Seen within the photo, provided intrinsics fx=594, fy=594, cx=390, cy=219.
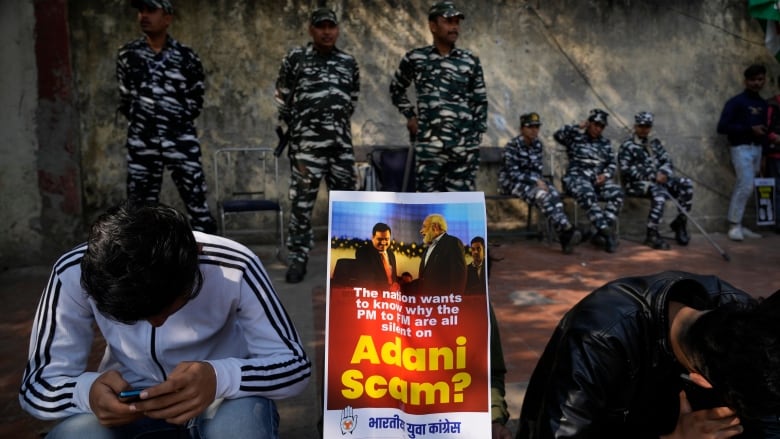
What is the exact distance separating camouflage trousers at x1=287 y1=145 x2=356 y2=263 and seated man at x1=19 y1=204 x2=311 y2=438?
2.91m

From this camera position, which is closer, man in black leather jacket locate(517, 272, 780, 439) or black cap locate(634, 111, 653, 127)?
man in black leather jacket locate(517, 272, 780, 439)

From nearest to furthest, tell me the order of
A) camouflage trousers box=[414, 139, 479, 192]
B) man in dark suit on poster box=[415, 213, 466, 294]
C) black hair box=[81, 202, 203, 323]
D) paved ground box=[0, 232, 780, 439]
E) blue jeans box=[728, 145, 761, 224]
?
black hair box=[81, 202, 203, 323], man in dark suit on poster box=[415, 213, 466, 294], paved ground box=[0, 232, 780, 439], camouflage trousers box=[414, 139, 479, 192], blue jeans box=[728, 145, 761, 224]

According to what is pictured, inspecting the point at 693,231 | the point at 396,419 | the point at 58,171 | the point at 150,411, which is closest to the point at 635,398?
the point at 396,419

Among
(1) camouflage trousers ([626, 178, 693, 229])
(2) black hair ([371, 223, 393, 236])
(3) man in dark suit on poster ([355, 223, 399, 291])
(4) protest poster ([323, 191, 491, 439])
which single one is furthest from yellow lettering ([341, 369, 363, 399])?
(1) camouflage trousers ([626, 178, 693, 229])

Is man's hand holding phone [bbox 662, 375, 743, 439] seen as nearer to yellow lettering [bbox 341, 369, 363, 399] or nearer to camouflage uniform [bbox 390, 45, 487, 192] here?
yellow lettering [bbox 341, 369, 363, 399]

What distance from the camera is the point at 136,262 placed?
117 centimetres

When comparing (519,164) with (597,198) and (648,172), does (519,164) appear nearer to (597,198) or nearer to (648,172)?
(597,198)

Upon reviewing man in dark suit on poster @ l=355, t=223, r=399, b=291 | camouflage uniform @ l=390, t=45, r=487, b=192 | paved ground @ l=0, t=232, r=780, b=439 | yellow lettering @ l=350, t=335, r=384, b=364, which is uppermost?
camouflage uniform @ l=390, t=45, r=487, b=192

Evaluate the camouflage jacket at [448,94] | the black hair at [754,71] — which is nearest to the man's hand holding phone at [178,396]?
the camouflage jacket at [448,94]

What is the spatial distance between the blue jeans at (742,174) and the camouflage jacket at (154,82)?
6.22m

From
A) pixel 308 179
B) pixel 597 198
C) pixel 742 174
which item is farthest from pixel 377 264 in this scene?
pixel 742 174

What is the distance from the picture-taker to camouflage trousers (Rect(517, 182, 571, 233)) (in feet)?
19.4

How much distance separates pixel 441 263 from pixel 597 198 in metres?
5.47

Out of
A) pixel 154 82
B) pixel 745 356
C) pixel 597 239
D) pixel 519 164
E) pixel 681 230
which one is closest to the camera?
pixel 745 356
